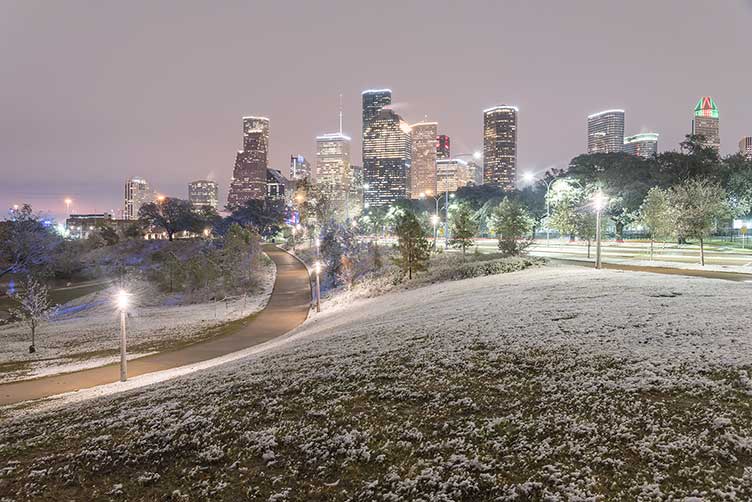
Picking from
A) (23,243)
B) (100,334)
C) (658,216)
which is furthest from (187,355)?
(23,243)

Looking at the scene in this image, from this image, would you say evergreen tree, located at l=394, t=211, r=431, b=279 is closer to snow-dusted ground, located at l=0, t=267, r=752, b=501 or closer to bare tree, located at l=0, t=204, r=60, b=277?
snow-dusted ground, located at l=0, t=267, r=752, b=501

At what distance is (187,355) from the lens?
75.8 ft

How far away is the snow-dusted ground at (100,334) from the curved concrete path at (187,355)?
1.48 metres

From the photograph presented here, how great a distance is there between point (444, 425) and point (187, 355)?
19.4 metres

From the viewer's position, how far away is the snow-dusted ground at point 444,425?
561 cm

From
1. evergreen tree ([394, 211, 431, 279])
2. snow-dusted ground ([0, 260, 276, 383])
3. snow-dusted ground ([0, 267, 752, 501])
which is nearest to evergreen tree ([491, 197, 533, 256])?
evergreen tree ([394, 211, 431, 279])

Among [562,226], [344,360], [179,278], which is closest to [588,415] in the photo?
[344,360]

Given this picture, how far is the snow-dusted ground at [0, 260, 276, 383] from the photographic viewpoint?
75.3ft

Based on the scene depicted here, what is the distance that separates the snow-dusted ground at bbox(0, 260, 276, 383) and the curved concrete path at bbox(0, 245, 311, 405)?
4.86ft

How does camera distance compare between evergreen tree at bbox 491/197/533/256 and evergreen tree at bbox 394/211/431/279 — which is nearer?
evergreen tree at bbox 394/211/431/279

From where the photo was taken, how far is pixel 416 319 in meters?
16.1

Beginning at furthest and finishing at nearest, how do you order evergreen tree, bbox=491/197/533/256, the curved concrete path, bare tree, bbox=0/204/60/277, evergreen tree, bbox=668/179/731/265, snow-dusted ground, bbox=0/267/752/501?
bare tree, bbox=0/204/60/277, evergreen tree, bbox=491/197/533/256, evergreen tree, bbox=668/179/731/265, the curved concrete path, snow-dusted ground, bbox=0/267/752/501

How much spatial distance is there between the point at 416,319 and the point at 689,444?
1054cm

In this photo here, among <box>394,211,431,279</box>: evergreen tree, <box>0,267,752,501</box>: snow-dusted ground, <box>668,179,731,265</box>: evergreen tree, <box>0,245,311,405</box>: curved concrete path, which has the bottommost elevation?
<box>0,245,311,405</box>: curved concrete path
